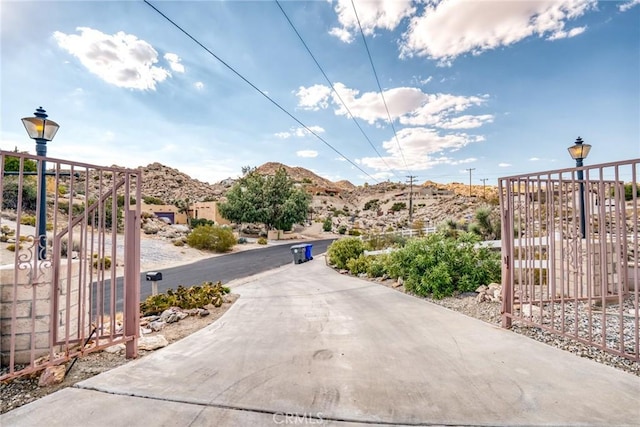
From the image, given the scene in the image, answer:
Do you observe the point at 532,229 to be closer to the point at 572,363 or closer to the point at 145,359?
the point at 572,363

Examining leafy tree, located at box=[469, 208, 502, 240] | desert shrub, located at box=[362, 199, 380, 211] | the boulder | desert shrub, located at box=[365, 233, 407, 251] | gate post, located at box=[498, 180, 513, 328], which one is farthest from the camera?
desert shrub, located at box=[362, 199, 380, 211]

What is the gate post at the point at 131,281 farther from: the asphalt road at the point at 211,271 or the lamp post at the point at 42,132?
the asphalt road at the point at 211,271

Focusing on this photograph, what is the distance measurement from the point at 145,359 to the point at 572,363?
16.3 feet

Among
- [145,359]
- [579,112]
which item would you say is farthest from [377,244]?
[145,359]

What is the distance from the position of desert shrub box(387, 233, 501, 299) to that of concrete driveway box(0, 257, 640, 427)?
171cm

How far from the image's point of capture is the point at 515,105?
40.0 feet

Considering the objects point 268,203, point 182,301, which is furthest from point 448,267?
point 268,203

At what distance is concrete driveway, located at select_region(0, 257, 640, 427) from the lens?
2221 millimetres

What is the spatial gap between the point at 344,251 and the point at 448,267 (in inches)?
202

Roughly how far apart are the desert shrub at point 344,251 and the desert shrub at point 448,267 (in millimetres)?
4019

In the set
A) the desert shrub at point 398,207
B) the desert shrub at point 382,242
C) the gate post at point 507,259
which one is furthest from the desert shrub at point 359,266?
the desert shrub at point 398,207

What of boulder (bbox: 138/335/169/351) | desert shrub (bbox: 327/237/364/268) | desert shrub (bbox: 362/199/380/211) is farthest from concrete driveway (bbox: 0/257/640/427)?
desert shrub (bbox: 362/199/380/211)

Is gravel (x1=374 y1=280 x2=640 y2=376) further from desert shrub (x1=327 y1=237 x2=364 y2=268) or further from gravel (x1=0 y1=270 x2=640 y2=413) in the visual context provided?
desert shrub (x1=327 y1=237 x2=364 y2=268)

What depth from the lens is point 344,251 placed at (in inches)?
436
